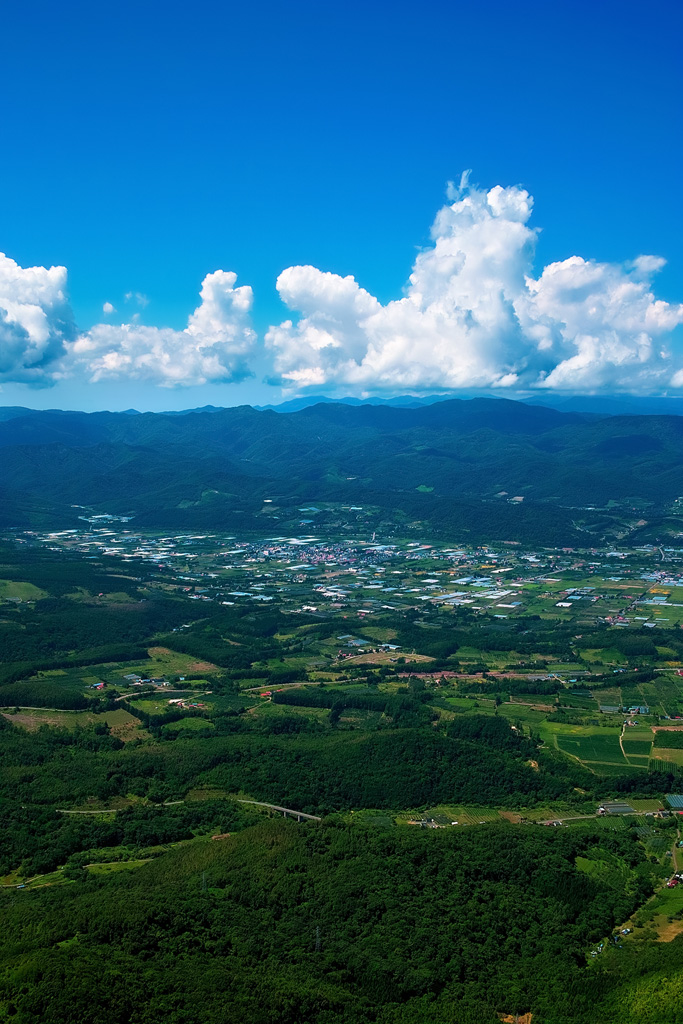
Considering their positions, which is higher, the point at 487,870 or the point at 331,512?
the point at 331,512

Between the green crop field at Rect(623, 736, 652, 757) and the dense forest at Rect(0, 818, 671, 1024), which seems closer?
the dense forest at Rect(0, 818, 671, 1024)

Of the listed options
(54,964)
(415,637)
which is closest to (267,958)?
(54,964)

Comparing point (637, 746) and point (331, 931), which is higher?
point (637, 746)

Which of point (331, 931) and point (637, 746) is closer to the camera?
point (331, 931)

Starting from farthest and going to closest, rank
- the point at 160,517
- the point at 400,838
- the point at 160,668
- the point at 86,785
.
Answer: the point at 160,517 < the point at 160,668 < the point at 86,785 < the point at 400,838

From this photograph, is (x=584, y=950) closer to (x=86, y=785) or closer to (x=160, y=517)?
(x=86, y=785)

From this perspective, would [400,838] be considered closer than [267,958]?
No

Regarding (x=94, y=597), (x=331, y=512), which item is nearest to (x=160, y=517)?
(x=331, y=512)

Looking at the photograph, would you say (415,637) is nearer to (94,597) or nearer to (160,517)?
(94,597)

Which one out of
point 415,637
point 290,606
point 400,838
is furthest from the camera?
point 290,606

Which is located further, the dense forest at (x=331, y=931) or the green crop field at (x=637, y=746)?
the green crop field at (x=637, y=746)
